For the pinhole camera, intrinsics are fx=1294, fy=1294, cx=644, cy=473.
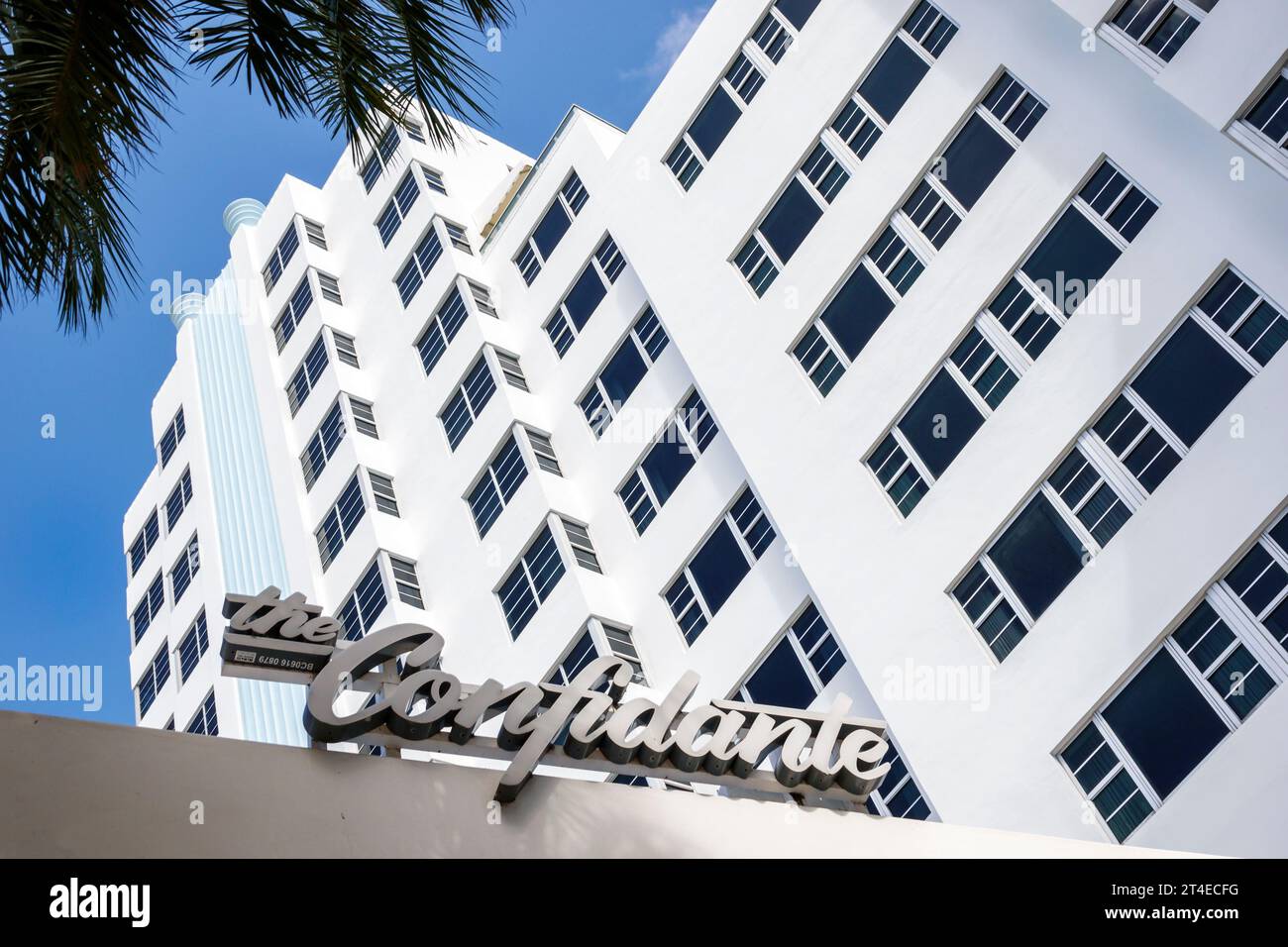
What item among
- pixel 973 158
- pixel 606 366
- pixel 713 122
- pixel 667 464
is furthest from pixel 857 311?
pixel 606 366

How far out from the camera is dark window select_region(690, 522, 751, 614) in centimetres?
2523

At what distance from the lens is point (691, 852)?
12.3 meters

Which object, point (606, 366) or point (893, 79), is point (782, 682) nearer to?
point (606, 366)

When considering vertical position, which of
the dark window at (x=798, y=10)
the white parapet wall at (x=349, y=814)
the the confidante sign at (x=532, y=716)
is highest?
the dark window at (x=798, y=10)

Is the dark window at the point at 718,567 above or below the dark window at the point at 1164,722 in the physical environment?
below

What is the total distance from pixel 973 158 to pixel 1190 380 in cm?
660

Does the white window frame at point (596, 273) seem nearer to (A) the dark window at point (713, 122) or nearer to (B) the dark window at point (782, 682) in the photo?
(A) the dark window at point (713, 122)

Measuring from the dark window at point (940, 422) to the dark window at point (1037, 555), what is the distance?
6.22 ft

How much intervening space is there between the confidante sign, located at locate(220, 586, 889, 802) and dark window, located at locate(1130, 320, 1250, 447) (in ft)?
25.2

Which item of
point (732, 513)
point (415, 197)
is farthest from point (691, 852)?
point (415, 197)

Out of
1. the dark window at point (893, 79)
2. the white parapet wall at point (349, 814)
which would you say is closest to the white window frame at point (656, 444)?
the dark window at point (893, 79)

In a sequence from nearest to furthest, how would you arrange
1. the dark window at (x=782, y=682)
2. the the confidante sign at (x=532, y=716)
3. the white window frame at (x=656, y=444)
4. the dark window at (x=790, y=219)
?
the the confidante sign at (x=532, y=716), the dark window at (x=782, y=682), the dark window at (x=790, y=219), the white window frame at (x=656, y=444)

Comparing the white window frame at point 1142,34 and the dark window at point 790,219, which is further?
the dark window at point 790,219

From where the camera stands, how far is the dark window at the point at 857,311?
2447 centimetres
